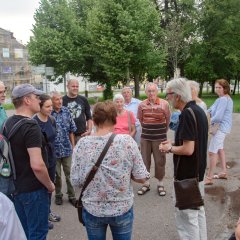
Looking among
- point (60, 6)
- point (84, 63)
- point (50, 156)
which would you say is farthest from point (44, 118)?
point (60, 6)

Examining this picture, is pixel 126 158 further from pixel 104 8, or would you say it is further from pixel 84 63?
pixel 84 63

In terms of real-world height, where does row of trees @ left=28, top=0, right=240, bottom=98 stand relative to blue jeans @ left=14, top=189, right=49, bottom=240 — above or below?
above

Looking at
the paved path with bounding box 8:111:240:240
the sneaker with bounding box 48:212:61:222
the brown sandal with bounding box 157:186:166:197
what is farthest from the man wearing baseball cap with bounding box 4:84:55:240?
the brown sandal with bounding box 157:186:166:197

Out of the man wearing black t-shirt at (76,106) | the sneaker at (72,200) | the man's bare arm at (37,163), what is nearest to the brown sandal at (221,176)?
the man wearing black t-shirt at (76,106)

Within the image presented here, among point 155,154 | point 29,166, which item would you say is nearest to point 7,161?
point 29,166

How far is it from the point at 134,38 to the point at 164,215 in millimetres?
23324

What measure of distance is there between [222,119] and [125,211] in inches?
154

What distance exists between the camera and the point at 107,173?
8.75 ft

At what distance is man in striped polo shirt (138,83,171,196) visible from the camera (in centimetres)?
570

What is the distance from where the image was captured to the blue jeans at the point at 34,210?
317 centimetres

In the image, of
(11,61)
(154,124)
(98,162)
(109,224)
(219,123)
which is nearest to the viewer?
(98,162)

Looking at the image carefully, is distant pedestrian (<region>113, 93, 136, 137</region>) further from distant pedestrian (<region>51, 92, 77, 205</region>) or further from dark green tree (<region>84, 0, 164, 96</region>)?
dark green tree (<region>84, 0, 164, 96</region>)

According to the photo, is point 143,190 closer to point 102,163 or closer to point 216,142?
point 216,142

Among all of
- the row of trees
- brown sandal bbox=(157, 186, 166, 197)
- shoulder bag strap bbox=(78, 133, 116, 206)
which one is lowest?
brown sandal bbox=(157, 186, 166, 197)
